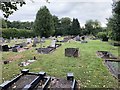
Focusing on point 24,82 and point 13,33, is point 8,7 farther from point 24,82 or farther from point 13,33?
point 13,33

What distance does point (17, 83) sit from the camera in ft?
24.8

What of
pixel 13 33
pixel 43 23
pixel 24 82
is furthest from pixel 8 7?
pixel 13 33

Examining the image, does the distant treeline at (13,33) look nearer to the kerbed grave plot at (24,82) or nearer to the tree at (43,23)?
the tree at (43,23)

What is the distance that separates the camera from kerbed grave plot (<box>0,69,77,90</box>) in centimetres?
688

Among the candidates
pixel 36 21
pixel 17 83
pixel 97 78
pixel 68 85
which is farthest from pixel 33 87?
pixel 36 21

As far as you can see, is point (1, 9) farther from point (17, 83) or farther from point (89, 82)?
point (89, 82)

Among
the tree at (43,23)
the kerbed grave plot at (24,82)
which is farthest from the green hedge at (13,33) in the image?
the kerbed grave plot at (24,82)

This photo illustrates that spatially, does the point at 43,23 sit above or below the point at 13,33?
above

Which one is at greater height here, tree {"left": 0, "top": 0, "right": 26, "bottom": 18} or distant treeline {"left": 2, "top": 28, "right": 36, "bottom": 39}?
tree {"left": 0, "top": 0, "right": 26, "bottom": 18}

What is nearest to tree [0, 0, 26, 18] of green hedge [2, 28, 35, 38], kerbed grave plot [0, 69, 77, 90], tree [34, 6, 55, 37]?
kerbed grave plot [0, 69, 77, 90]

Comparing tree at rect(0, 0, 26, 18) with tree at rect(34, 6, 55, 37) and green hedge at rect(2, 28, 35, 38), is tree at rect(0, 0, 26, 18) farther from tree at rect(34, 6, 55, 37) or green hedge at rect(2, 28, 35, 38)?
green hedge at rect(2, 28, 35, 38)

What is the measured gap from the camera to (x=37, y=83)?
7.56 metres

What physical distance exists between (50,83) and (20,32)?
154 feet

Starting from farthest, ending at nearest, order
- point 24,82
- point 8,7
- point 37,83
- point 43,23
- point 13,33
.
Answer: point 13,33
point 43,23
point 8,7
point 24,82
point 37,83
